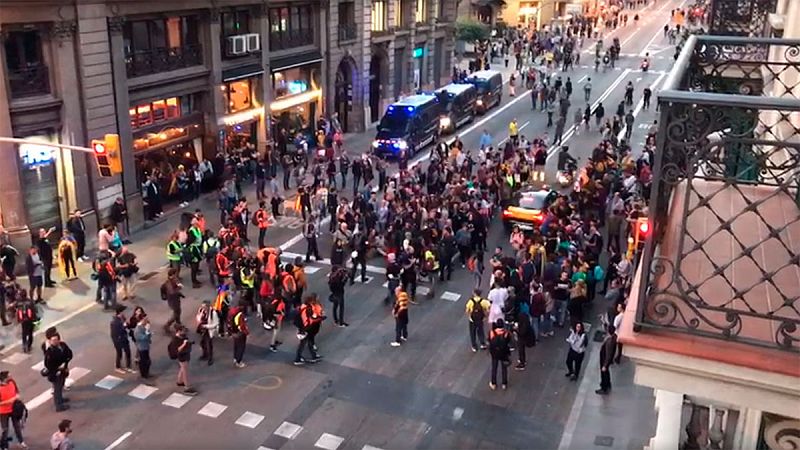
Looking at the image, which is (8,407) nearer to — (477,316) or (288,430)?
(288,430)

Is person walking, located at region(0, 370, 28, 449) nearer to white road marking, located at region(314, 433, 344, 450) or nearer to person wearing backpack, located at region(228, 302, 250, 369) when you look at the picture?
person wearing backpack, located at region(228, 302, 250, 369)

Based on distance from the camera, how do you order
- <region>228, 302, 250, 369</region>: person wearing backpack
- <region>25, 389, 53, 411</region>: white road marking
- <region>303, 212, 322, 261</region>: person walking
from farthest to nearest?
<region>303, 212, 322, 261</region>: person walking → <region>228, 302, 250, 369</region>: person wearing backpack → <region>25, 389, 53, 411</region>: white road marking

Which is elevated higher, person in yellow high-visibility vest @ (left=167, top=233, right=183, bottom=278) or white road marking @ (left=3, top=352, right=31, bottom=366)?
person in yellow high-visibility vest @ (left=167, top=233, right=183, bottom=278)

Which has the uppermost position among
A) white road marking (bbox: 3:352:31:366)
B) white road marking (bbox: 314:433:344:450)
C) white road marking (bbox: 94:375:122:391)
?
white road marking (bbox: 3:352:31:366)

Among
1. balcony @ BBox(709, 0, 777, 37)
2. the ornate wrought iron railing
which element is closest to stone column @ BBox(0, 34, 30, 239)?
balcony @ BBox(709, 0, 777, 37)

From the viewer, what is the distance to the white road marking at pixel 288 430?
50.2 feet

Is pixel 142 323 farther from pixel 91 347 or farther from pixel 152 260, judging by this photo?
pixel 152 260

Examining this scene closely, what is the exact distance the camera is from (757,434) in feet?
17.3

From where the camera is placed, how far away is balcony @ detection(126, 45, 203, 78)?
1102 inches

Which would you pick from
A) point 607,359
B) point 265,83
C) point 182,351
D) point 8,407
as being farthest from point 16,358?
point 265,83

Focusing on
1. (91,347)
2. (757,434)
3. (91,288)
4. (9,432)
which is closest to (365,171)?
(91,288)

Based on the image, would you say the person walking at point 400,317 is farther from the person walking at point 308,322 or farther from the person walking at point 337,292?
the person walking at point 308,322

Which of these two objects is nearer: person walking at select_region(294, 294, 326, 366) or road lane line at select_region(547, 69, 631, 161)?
person walking at select_region(294, 294, 326, 366)

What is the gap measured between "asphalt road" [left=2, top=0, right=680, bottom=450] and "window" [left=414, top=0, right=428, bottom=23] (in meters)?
33.9
